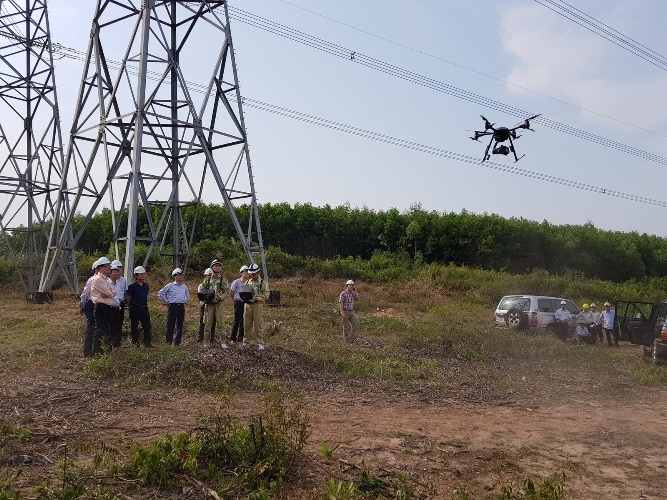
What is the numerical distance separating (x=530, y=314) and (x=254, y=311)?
10249 millimetres

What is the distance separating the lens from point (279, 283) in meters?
28.9

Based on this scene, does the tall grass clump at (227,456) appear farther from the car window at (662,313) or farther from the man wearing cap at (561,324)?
the man wearing cap at (561,324)

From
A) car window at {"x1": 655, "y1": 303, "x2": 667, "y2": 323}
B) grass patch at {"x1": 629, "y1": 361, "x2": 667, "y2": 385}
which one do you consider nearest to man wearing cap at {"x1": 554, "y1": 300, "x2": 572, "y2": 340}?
car window at {"x1": 655, "y1": 303, "x2": 667, "y2": 323}

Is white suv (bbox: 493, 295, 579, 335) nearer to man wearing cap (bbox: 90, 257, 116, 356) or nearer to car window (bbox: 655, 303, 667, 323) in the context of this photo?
car window (bbox: 655, 303, 667, 323)

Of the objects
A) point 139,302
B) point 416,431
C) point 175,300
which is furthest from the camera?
point 175,300

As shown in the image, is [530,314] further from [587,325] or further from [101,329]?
[101,329]

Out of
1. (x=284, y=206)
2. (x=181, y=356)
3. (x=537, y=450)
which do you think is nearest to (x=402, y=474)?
(x=537, y=450)

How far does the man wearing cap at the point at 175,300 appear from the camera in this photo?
11.4 metres

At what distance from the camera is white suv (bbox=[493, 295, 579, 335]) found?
18.4m

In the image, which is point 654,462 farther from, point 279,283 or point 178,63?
point 279,283

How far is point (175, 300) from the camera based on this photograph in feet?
37.6

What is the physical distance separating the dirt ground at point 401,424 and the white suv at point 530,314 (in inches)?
296

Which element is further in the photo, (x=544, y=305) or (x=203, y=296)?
(x=544, y=305)

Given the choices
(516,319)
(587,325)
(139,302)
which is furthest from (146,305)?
(587,325)
